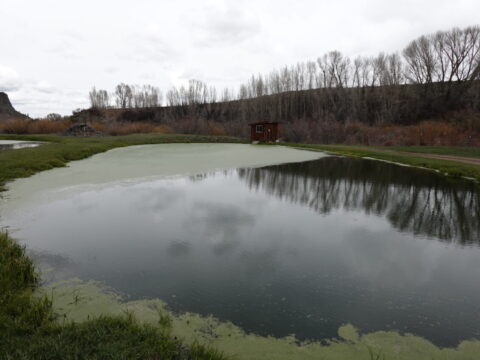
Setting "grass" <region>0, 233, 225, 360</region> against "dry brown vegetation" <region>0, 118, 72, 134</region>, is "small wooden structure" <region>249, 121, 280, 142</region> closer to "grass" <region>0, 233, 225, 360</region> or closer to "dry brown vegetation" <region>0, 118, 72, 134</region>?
"dry brown vegetation" <region>0, 118, 72, 134</region>

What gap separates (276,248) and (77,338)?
9.22 ft

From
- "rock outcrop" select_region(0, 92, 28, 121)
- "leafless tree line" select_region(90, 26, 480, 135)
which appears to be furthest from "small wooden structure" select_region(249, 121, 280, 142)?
"rock outcrop" select_region(0, 92, 28, 121)

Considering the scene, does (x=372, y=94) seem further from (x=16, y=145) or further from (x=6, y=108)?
(x=6, y=108)

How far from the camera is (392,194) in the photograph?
8133 millimetres

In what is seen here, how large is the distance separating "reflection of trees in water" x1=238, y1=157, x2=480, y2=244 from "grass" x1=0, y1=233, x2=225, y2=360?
15.5ft

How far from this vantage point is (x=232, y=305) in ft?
9.65

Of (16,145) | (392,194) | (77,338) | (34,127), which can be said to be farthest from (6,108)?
(77,338)

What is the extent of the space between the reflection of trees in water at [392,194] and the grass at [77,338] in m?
4.74

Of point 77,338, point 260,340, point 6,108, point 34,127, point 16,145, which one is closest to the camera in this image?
point 77,338

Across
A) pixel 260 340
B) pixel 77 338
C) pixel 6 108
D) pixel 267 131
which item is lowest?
pixel 260 340

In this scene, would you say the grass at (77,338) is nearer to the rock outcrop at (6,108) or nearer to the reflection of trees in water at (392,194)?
the reflection of trees in water at (392,194)

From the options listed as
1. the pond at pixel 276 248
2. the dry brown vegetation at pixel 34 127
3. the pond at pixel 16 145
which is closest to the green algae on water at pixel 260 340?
the pond at pixel 276 248

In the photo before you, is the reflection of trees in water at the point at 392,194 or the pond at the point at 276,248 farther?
the reflection of trees in water at the point at 392,194

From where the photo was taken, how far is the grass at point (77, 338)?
210 cm
